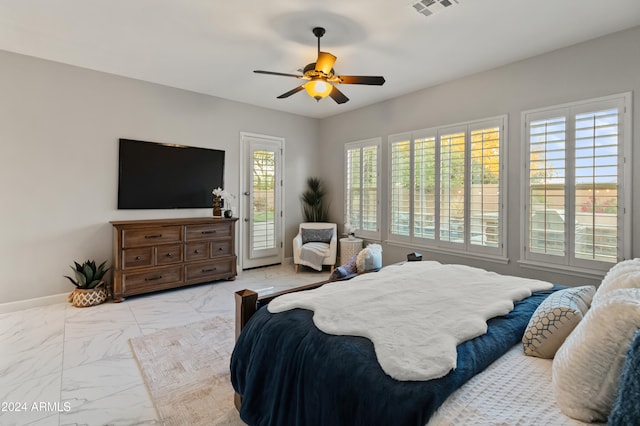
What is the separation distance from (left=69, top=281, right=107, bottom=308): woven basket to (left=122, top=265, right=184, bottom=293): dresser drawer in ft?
0.87

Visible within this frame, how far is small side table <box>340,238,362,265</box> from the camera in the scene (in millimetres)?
5309

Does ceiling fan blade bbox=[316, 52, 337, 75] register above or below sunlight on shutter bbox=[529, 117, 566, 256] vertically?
above

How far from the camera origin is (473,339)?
1372mm

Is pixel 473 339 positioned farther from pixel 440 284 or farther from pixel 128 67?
pixel 128 67

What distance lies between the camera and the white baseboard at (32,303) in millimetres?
3561

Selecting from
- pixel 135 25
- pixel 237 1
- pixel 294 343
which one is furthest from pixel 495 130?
pixel 135 25

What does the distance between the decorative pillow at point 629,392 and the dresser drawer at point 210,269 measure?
443cm

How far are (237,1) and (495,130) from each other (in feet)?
10.6

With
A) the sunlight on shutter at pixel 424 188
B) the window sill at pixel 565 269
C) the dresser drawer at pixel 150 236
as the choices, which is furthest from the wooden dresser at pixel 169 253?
the window sill at pixel 565 269

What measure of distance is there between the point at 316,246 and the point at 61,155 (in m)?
3.71

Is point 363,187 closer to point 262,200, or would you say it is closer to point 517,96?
point 262,200

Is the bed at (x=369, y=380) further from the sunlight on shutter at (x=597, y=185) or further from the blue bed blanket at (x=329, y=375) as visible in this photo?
the sunlight on shutter at (x=597, y=185)

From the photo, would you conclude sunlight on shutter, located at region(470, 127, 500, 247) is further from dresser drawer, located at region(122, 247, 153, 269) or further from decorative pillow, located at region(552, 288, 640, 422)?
dresser drawer, located at region(122, 247, 153, 269)

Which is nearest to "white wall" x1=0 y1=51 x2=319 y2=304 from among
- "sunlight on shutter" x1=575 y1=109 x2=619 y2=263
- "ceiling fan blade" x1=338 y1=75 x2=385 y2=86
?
"ceiling fan blade" x1=338 y1=75 x2=385 y2=86
